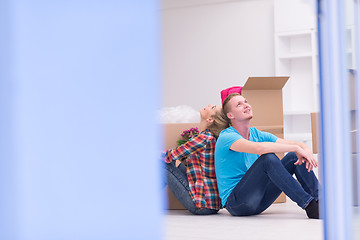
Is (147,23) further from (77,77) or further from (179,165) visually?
(179,165)

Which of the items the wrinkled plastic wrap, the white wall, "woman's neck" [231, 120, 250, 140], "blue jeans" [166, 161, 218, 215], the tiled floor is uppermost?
the white wall

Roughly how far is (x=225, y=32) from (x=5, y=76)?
426 centimetres

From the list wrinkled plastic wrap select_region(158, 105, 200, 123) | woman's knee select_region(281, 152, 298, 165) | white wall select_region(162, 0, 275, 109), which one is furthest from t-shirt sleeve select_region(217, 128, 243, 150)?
white wall select_region(162, 0, 275, 109)

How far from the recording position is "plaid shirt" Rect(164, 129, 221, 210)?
248 cm

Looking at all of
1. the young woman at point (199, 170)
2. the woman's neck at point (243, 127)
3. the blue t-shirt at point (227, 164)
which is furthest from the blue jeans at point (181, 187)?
the woman's neck at point (243, 127)

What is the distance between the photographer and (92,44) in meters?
0.59

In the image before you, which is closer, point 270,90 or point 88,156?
point 88,156

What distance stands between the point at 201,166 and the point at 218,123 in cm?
24

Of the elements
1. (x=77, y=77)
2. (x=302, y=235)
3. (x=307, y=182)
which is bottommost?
(x=302, y=235)

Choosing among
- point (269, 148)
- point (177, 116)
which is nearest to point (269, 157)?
point (269, 148)

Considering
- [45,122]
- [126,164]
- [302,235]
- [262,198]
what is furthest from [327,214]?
[262,198]

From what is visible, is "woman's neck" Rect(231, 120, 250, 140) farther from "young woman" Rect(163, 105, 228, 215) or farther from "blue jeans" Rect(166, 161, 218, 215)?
"blue jeans" Rect(166, 161, 218, 215)

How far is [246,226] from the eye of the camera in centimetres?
205

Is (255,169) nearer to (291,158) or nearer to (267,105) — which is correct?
(291,158)
